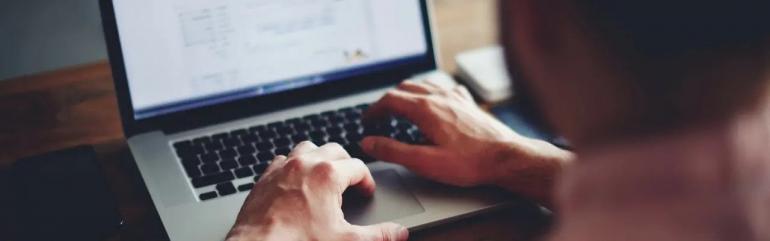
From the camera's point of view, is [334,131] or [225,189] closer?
[225,189]

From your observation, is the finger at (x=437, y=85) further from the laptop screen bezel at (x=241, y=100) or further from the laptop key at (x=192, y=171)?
the laptop key at (x=192, y=171)

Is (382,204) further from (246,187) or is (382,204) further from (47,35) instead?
(47,35)

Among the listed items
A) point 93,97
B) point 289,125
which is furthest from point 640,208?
point 93,97

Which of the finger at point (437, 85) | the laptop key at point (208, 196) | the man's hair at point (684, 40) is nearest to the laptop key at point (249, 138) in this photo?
the laptop key at point (208, 196)

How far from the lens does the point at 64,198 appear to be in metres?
0.96

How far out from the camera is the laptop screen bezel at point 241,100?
102cm

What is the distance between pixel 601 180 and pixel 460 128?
0.41m

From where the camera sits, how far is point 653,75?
51 cm

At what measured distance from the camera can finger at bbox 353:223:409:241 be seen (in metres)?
0.86

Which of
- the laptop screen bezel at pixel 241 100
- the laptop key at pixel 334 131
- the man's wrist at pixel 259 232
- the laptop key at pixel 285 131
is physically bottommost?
the man's wrist at pixel 259 232

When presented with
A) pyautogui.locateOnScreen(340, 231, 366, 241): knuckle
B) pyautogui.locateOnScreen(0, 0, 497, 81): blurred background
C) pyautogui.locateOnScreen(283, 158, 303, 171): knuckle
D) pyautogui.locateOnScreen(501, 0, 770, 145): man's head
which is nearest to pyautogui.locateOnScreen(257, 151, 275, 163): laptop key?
pyautogui.locateOnScreen(283, 158, 303, 171): knuckle

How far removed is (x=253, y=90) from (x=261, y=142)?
0.08m

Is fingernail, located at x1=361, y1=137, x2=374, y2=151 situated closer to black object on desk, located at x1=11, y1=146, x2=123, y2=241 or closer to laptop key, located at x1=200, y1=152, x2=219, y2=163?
laptop key, located at x1=200, y1=152, x2=219, y2=163

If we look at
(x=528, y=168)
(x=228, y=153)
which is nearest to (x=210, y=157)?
(x=228, y=153)
